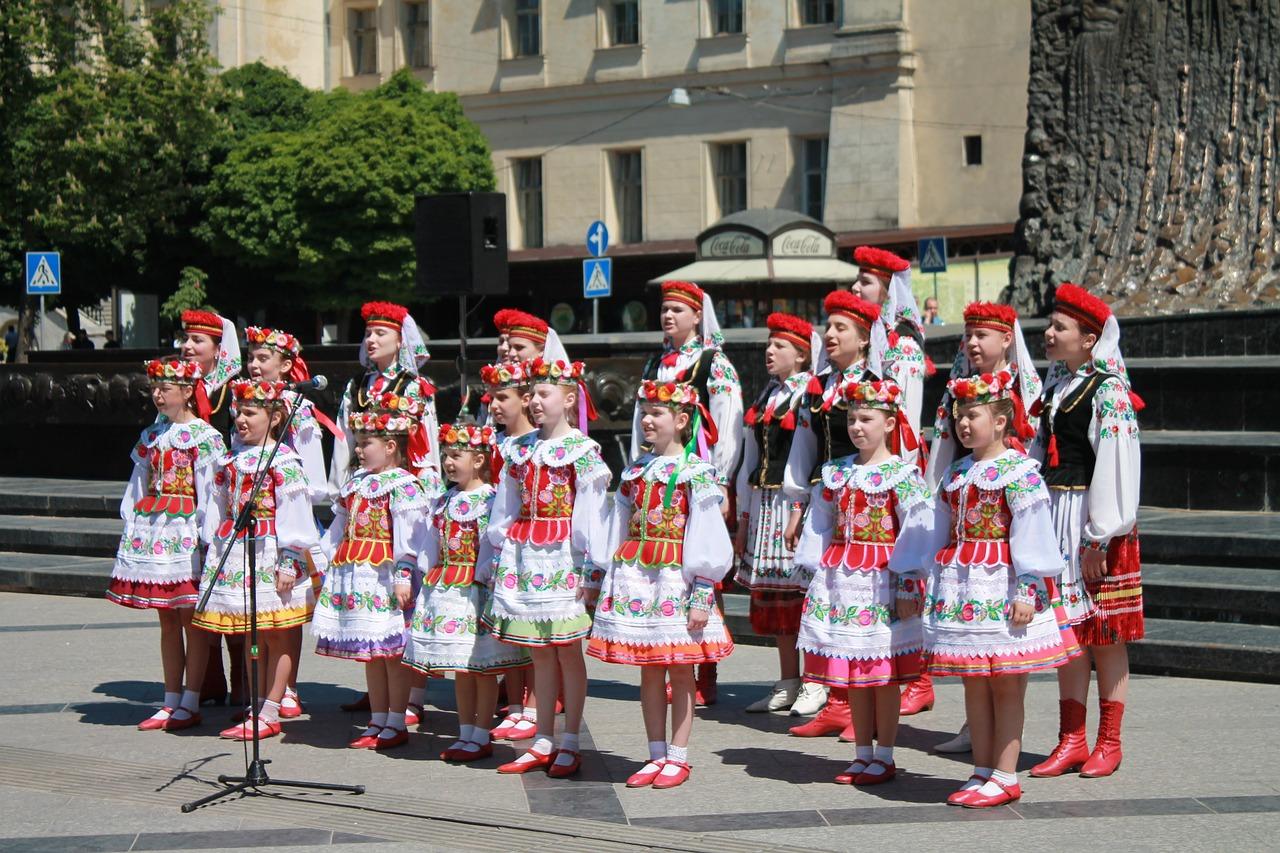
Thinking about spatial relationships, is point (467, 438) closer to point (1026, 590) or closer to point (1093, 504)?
point (1026, 590)

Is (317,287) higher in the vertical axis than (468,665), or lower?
higher

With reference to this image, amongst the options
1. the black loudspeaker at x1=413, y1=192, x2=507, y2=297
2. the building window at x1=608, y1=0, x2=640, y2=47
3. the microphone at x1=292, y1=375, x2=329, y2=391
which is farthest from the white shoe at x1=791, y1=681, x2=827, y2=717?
the building window at x1=608, y1=0, x2=640, y2=47

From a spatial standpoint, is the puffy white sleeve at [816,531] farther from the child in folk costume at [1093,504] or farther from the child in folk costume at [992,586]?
the child in folk costume at [1093,504]

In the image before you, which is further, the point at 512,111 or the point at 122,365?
the point at 512,111

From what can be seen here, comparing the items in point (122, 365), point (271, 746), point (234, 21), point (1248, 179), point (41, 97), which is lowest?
point (271, 746)

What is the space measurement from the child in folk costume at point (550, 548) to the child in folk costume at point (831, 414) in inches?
Answer: 48.6

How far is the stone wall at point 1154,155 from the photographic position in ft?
51.4

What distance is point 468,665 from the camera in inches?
325

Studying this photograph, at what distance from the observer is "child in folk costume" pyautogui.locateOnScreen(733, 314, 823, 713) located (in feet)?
30.3

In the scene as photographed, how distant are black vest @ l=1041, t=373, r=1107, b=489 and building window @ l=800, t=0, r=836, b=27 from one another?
36661 millimetres

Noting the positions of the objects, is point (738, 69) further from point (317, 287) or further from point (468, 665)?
point (468, 665)

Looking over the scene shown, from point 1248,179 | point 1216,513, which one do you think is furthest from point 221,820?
point 1248,179

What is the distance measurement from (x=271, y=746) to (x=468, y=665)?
1.24m

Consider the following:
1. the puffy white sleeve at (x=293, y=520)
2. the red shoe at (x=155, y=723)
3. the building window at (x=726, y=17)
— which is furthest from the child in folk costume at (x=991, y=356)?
the building window at (x=726, y=17)
